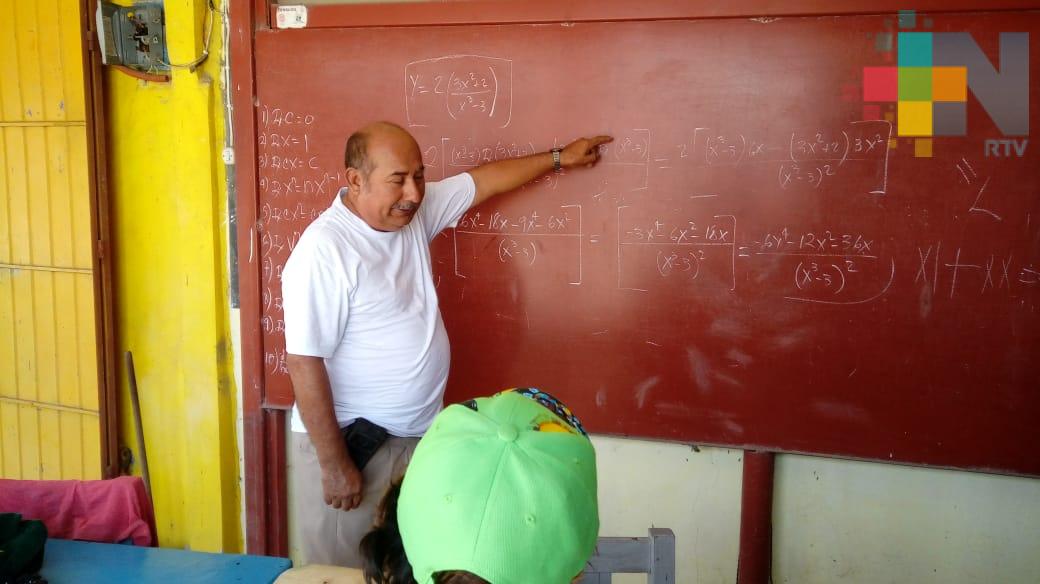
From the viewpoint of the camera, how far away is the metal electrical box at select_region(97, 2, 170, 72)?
304 centimetres

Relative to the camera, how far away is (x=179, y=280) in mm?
3166

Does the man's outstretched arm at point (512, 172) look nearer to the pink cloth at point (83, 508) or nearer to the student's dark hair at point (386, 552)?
the pink cloth at point (83, 508)

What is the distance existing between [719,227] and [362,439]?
127 cm

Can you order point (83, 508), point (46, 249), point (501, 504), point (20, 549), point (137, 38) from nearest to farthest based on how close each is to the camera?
point (501, 504) < point (20, 549) < point (83, 508) < point (137, 38) < point (46, 249)

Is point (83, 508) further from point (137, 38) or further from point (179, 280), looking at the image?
point (137, 38)

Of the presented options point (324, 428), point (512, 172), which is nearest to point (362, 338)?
point (324, 428)

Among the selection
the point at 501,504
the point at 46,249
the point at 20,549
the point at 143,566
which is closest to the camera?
the point at 501,504

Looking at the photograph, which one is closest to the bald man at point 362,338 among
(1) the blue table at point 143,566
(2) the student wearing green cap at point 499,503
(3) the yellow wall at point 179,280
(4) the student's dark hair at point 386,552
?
(1) the blue table at point 143,566

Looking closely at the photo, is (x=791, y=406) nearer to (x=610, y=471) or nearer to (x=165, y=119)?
(x=610, y=471)

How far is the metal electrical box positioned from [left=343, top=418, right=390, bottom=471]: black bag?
170 cm

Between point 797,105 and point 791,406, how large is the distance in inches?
36.8

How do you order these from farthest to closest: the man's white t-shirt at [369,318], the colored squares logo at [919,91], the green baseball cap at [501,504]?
the colored squares logo at [919,91], the man's white t-shirt at [369,318], the green baseball cap at [501,504]

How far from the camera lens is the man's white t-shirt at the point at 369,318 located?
214cm

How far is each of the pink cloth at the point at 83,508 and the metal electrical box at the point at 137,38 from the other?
5.92ft
